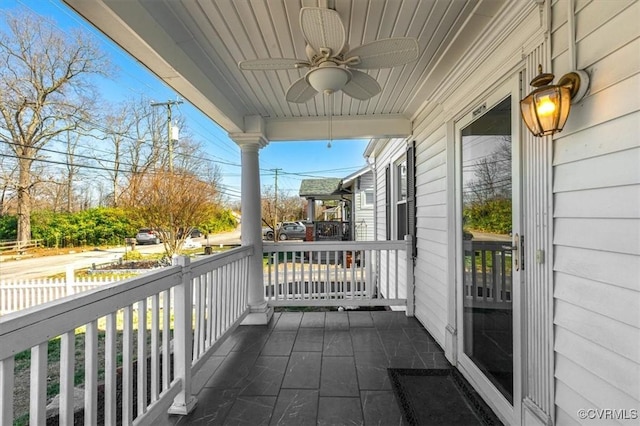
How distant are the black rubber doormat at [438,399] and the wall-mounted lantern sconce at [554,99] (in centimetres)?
180

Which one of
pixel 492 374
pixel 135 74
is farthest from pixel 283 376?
pixel 135 74

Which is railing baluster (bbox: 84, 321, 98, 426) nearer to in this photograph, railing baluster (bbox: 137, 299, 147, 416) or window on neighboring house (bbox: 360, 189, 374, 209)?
railing baluster (bbox: 137, 299, 147, 416)

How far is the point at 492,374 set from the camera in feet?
6.84

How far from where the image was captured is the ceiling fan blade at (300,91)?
6.63 ft

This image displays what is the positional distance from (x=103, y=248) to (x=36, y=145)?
6.19 feet

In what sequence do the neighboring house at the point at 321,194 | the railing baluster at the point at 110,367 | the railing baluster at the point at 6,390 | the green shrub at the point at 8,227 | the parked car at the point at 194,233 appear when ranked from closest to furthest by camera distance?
1. the railing baluster at the point at 6,390
2. the railing baluster at the point at 110,367
3. the green shrub at the point at 8,227
4. the parked car at the point at 194,233
5. the neighboring house at the point at 321,194

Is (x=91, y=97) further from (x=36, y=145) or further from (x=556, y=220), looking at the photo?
(x=556, y=220)

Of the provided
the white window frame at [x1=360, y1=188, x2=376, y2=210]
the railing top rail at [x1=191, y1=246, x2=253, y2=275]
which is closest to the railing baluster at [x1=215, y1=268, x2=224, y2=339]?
the railing top rail at [x1=191, y1=246, x2=253, y2=275]

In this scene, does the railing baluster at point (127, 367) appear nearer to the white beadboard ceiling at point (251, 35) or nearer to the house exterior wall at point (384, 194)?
the white beadboard ceiling at point (251, 35)

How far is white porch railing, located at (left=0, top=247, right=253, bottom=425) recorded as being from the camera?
3.42 feet

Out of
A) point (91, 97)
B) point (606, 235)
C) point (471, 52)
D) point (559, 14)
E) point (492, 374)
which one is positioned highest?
point (91, 97)

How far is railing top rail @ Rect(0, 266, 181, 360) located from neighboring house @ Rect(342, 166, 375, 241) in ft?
26.0

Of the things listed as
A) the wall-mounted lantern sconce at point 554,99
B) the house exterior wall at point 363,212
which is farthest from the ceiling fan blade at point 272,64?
the house exterior wall at point 363,212

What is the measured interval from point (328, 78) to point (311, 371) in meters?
2.30
